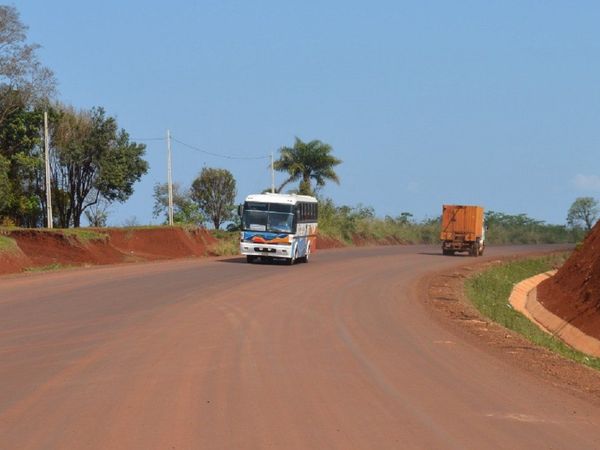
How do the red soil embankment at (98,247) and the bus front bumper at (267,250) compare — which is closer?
the red soil embankment at (98,247)

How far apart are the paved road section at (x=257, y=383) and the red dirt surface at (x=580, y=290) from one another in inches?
354

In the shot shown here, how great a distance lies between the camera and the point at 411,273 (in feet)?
111

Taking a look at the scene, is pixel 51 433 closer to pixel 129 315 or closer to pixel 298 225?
pixel 129 315

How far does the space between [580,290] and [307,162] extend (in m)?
43.5

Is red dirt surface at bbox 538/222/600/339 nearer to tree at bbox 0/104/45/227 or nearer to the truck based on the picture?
the truck

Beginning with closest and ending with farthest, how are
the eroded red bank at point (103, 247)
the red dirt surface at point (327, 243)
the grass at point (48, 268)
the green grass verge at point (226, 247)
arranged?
the grass at point (48, 268) < the eroded red bank at point (103, 247) < the green grass verge at point (226, 247) < the red dirt surface at point (327, 243)

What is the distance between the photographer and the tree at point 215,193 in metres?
77.0

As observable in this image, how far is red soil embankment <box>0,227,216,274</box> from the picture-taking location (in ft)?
112

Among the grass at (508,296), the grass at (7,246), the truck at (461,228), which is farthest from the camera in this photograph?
the truck at (461,228)

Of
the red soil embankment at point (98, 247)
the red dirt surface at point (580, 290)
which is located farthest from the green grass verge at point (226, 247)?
the red dirt surface at point (580, 290)

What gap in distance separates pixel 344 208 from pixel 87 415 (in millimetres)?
67997

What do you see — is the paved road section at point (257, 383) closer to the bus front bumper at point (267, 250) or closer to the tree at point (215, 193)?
the bus front bumper at point (267, 250)

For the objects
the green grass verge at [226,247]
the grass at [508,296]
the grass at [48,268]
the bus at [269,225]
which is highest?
the bus at [269,225]

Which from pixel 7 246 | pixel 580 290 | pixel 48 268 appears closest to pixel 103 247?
pixel 48 268
